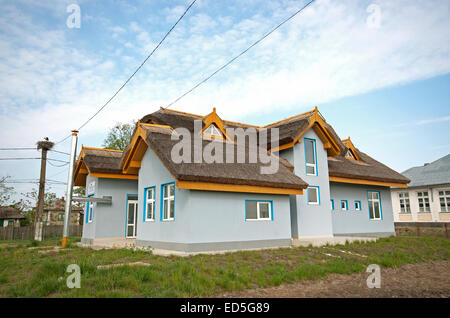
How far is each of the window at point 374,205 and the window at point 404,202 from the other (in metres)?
13.4

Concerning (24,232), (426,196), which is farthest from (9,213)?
(426,196)

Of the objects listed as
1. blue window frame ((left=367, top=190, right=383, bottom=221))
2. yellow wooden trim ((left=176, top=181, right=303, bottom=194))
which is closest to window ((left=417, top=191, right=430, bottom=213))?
blue window frame ((left=367, top=190, right=383, bottom=221))

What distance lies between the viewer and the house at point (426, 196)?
87.9 feet

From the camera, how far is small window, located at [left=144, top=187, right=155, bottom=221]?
1270 centimetres

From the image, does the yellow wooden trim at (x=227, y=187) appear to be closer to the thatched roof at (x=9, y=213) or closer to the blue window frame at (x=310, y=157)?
the blue window frame at (x=310, y=157)

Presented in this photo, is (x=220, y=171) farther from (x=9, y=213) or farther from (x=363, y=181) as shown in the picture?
(x=9, y=213)

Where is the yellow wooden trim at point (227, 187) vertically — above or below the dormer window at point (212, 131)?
below

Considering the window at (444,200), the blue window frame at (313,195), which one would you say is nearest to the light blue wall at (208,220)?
the blue window frame at (313,195)

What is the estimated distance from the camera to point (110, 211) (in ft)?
52.2

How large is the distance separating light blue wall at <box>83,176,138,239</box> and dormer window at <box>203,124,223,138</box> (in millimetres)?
5487

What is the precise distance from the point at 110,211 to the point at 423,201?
87.5 ft

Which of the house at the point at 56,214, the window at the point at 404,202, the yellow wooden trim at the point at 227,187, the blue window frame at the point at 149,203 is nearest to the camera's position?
the yellow wooden trim at the point at 227,187

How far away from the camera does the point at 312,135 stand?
15.6 metres
